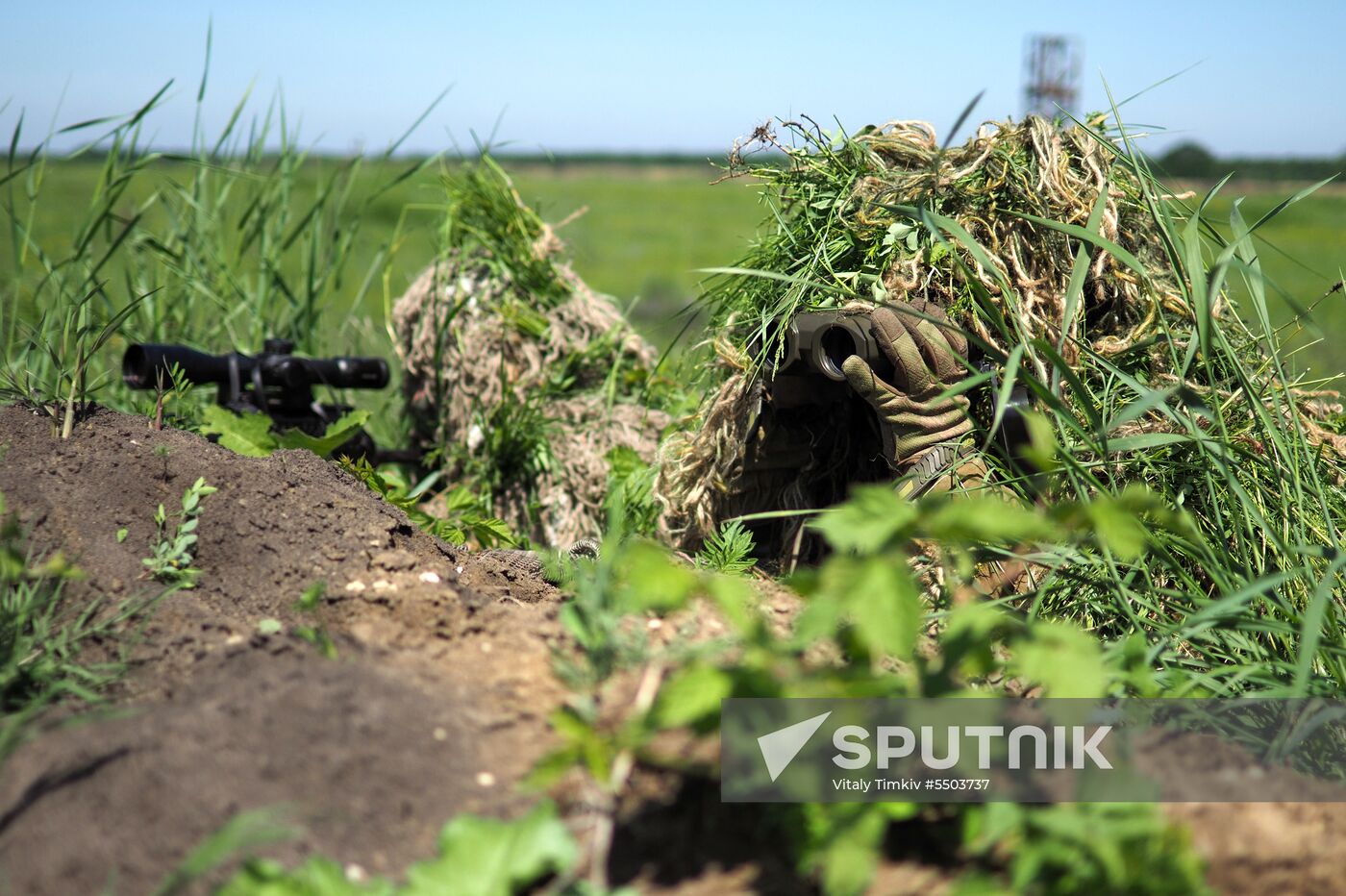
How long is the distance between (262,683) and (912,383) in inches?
60.4

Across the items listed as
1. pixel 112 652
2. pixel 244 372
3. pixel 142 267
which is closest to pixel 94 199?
pixel 244 372

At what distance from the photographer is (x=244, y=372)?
10.4 ft

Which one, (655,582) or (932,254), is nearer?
(655,582)

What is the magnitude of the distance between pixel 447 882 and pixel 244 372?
248 cm

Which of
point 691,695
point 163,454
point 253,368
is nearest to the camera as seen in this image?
point 691,695

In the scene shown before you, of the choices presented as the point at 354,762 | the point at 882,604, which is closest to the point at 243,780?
the point at 354,762

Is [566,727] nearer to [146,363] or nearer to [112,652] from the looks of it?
[112,652]

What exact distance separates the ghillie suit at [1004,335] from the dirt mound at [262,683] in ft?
2.72

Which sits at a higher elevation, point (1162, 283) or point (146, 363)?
point (1162, 283)

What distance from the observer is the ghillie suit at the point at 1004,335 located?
2162mm

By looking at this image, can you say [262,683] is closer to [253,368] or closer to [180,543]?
[180,543]

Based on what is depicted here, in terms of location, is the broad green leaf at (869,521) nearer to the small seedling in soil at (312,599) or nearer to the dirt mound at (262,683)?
the dirt mound at (262,683)

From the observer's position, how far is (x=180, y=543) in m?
2.00

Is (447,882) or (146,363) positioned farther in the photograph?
(146,363)
